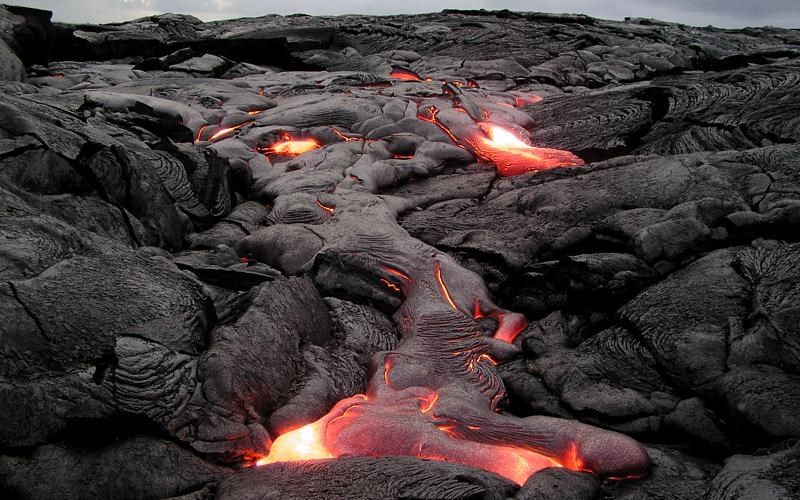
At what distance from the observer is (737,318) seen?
356cm

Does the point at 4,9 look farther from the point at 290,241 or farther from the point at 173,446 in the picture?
the point at 173,446

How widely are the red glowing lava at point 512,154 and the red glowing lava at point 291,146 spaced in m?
1.95

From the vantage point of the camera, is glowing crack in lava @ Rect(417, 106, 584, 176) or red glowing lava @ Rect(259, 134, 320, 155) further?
red glowing lava @ Rect(259, 134, 320, 155)

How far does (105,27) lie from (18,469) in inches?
511

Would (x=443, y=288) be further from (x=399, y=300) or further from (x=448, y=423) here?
(x=448, y=423)

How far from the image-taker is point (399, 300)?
4.65 m

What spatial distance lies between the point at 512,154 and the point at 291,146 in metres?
2.71

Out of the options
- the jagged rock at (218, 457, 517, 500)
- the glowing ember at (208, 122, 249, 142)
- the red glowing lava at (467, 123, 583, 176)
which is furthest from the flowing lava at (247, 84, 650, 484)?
the glowing ember at (208, 122, 249, 142)

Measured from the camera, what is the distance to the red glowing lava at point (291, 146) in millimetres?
7230

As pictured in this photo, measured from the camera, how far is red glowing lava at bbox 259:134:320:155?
723 centimetres

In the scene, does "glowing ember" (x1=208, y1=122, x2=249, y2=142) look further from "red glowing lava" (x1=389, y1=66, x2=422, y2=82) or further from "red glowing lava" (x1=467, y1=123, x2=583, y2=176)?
"red glowing lava" (x1=389, y1=66, x2=422, y2=82)

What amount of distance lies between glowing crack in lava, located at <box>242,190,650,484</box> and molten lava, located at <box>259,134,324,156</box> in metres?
2.13

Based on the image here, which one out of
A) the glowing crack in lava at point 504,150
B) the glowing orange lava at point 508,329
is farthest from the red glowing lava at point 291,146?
the glowing orange lava at point 508,329

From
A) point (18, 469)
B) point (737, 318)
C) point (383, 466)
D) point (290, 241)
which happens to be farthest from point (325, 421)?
point (737, 318)
